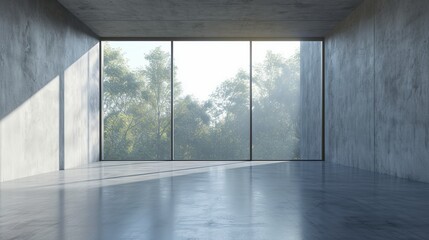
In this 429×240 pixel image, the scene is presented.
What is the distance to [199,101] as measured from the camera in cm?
2433

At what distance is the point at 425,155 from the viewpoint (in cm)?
557

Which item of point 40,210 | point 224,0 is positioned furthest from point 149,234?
point 224,0

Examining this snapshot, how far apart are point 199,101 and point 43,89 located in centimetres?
1691

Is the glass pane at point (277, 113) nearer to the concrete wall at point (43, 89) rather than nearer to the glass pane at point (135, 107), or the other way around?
the glass pane at point (135, 107)

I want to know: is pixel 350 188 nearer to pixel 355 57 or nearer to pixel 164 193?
pixel 164 193

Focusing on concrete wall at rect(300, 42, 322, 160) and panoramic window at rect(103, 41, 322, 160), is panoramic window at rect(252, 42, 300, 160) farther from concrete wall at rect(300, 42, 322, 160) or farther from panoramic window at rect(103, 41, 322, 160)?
concrete wall at rect(300, 42, 322, 160)

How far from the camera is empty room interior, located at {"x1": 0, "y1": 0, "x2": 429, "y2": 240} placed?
3012 millimetres

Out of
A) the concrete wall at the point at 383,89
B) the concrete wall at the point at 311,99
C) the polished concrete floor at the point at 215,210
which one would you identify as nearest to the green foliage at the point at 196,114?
the concrete wall at the point at 311,99

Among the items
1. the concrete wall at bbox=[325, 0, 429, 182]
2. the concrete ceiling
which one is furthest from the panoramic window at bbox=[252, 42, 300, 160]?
the concrete wall at bbox=[325, 0, 429, 182]

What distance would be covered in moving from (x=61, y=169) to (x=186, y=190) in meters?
4.56

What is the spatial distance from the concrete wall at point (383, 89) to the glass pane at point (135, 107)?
570 inches

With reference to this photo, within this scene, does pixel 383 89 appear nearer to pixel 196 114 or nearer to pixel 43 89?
pixel 43 89

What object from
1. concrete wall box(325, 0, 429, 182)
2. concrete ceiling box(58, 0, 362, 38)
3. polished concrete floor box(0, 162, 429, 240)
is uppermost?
concrete ceiling box(58, 0, 362, 38)

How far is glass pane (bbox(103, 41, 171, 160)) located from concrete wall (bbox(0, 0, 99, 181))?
41.7ft
